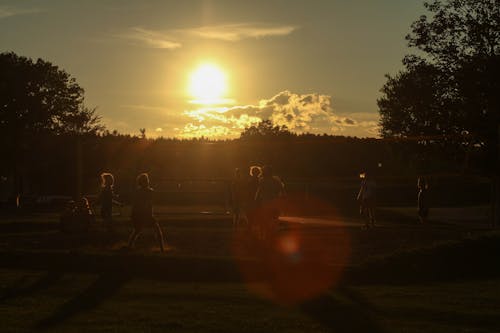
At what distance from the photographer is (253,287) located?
43.0 feet

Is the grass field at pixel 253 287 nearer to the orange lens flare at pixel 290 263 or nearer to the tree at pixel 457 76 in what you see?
the orange lens flare at pixel 290 263

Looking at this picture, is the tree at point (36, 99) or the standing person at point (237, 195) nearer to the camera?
the standing person at point (237, 195)

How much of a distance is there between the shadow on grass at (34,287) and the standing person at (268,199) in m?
5.96

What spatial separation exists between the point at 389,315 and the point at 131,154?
57.0 m

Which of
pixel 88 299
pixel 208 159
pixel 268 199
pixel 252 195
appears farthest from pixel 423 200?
pixel 208 159

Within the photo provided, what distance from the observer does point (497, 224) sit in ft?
82.4

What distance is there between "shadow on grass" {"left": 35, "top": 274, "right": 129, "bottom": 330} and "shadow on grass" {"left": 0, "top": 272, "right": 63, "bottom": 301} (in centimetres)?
70

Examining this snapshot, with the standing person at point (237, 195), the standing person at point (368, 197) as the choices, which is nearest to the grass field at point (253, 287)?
the standing person at point (237, 195)

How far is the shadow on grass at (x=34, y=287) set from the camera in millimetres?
11781

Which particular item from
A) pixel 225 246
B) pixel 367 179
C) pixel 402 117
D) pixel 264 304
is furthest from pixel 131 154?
pixel 264 304

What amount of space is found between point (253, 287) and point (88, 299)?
2.74 metres

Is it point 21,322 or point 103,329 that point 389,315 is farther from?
point 21,322

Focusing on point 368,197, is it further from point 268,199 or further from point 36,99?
point 36,99

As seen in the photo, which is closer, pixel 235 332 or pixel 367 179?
pixel 235 332
